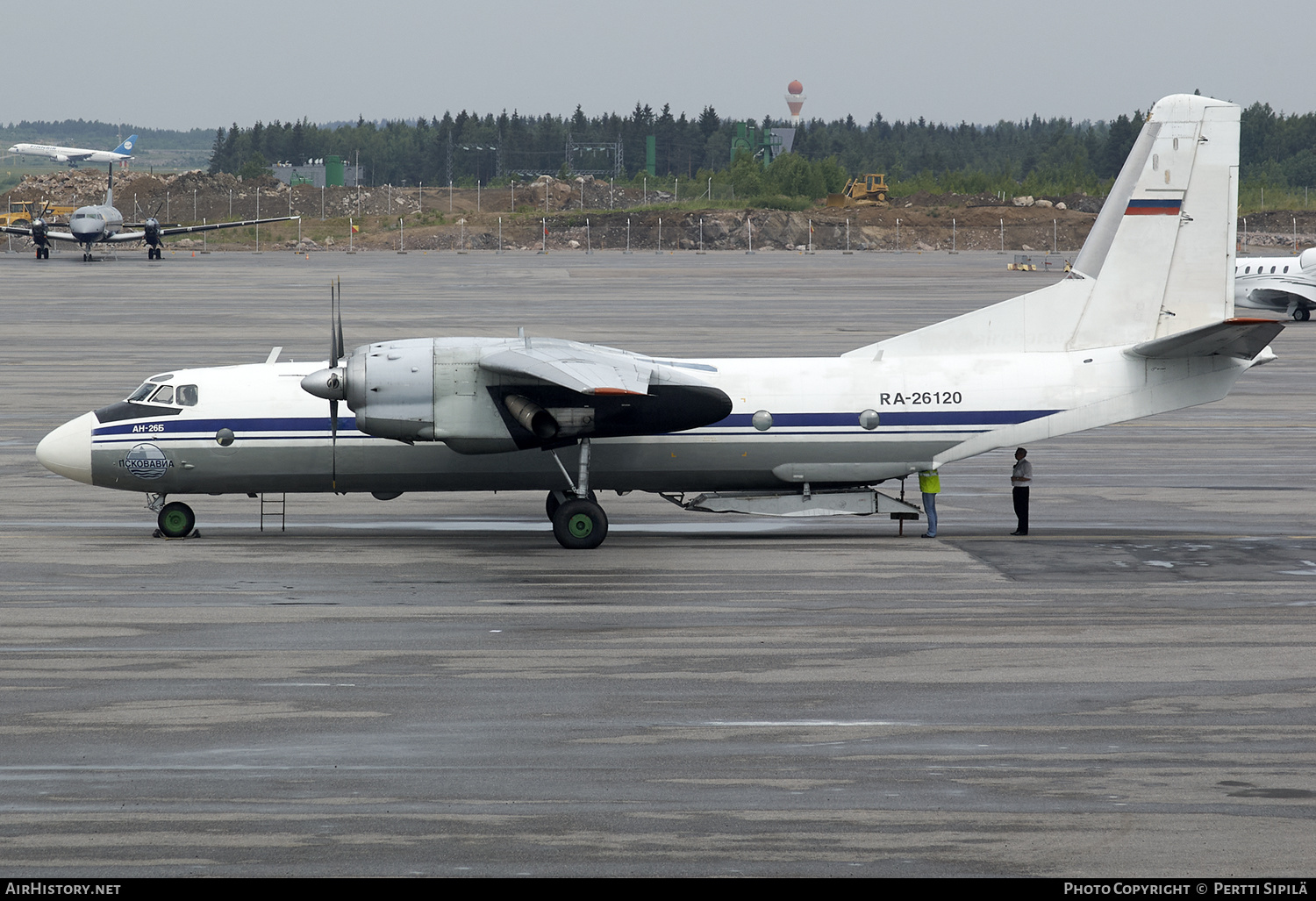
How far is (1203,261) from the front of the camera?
2330 centimetres

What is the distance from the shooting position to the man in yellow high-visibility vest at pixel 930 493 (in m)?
22.4

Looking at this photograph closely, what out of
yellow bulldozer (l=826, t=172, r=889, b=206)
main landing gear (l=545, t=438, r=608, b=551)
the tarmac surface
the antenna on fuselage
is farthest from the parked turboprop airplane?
main landing gear (l=545, t=438, r=608, b=551)

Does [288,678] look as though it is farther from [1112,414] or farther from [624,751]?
[1112,414]

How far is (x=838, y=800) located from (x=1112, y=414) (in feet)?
43.8

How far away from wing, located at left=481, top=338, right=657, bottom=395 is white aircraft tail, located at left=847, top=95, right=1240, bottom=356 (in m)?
4.74

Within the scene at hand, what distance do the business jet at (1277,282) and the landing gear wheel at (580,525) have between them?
48.7 meters

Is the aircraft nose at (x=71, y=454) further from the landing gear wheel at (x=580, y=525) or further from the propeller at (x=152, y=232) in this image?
the propeller at (x=152, y=232)

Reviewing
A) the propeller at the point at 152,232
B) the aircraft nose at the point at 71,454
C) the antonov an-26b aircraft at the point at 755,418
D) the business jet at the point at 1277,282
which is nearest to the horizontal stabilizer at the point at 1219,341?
the antonov an-26b aircraft at the point at 755,418

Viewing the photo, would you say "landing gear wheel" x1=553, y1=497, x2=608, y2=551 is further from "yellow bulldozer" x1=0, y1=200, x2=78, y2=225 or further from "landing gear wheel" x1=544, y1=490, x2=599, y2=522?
"yellow bulldozer" x1=0, y1=200, x2=78, y2=225

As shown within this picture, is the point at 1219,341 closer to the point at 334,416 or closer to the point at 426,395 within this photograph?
the point at 426,395

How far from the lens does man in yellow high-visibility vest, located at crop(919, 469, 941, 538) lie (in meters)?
22.4

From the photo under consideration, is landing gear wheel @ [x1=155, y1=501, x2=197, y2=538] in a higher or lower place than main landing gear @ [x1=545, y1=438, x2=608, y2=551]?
lower

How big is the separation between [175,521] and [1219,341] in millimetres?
18137

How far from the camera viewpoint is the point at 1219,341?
2183 cm
